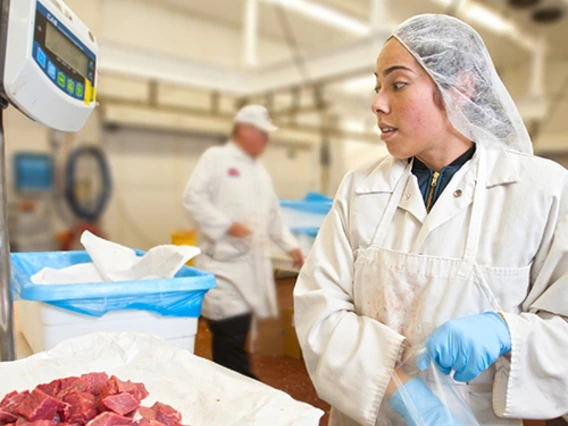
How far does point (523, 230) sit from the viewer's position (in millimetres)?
848

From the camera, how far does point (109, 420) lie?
2.22ft

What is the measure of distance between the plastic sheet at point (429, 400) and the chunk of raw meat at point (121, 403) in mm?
→ 436

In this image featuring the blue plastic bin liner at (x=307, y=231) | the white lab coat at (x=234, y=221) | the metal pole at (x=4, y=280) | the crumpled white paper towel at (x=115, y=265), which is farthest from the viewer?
the white lab coat at (x=234, y=221)

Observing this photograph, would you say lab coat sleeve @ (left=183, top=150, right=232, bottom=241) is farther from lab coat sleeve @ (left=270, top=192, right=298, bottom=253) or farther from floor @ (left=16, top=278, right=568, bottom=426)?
floor @ (left=16, top=278, right=568, bottom=426)

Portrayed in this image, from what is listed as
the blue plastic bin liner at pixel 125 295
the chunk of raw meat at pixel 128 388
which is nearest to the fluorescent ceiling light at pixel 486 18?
the blue plastic bin liner at pixel 125 295

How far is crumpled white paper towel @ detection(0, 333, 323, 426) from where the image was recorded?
28.3 inches

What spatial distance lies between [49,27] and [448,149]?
30.9 inches

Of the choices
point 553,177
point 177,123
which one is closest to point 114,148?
point 177,123

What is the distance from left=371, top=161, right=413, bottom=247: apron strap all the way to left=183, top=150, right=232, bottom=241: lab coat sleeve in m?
1.17

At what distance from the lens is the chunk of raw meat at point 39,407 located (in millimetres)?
675

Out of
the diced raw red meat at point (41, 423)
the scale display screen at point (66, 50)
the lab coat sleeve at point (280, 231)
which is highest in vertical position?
the scale display screen at point (66, 50)

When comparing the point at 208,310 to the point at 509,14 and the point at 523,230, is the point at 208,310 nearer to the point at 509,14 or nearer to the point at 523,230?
the point at 523,230

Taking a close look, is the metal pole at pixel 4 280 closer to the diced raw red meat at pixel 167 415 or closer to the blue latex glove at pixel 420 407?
the diced raw red meat at pixel 167 415

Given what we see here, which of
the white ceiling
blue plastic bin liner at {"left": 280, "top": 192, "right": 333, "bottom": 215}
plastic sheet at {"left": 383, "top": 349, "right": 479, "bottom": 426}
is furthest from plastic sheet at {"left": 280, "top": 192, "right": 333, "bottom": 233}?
the white ceiling
